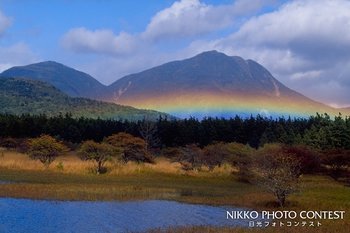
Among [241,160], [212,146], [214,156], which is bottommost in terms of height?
[241,160]

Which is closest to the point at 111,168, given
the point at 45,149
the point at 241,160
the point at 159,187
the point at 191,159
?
the point at 45,149

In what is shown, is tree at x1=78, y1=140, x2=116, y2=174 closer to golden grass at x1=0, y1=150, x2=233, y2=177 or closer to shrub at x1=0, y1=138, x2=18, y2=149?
golden grass at x1=0, y1=150, x2=233, y2=177

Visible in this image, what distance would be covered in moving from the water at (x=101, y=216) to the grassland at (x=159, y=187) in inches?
100

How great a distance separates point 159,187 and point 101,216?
17008mm

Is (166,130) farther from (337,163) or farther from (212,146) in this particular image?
(337,163)

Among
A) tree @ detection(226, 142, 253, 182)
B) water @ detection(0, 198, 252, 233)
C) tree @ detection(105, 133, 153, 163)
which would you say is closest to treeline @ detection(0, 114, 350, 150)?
tree @ detection(226, 142, 253, 182)

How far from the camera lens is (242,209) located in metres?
31.9

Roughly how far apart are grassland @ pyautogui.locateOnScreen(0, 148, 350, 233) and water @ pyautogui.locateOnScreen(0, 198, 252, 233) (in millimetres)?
2549

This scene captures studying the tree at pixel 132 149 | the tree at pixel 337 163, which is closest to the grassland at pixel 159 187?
the tree at pixel 337 163

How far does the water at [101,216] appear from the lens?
79.3 ft

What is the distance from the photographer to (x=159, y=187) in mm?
44000

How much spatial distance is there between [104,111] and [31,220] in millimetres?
171980

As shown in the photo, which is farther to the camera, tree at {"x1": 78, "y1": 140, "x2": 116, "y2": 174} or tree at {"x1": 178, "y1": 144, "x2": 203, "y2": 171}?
tree at {"x1": 178, "y1": 144, "x2": 203, "y2": 171}

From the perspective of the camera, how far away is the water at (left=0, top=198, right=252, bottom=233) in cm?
2416
